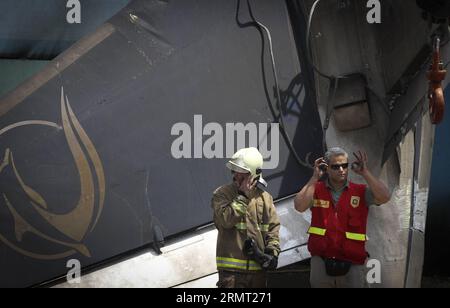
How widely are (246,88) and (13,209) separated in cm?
242

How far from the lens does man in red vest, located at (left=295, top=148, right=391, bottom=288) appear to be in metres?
4.80

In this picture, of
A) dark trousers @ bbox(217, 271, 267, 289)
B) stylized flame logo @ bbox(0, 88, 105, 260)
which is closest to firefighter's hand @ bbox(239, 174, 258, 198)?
dark trousers @ bbox(217, 271, 267, 289)

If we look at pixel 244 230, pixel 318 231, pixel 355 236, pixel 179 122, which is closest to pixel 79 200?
pixel 179 122

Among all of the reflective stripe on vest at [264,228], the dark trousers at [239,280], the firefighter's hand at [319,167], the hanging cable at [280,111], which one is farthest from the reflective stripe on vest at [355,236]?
the hanging cable at [280,111]

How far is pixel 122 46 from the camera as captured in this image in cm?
593

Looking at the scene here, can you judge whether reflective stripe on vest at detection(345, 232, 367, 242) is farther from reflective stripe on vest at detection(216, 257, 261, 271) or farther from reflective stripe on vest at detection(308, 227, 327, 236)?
reflective stripe on vest at detection(216, 257, 261, 271)

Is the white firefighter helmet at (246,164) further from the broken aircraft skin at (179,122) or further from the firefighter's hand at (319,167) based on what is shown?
the broken aircraft skin at (179,122)

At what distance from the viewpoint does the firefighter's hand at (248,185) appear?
4.78 metres

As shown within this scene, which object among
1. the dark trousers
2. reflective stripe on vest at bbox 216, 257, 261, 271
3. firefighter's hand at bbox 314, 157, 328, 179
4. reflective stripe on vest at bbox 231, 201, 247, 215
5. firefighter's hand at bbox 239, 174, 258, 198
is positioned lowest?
the dark trousers

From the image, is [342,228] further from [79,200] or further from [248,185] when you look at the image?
[79,200]

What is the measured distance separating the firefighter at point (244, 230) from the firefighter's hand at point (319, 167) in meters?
0.43

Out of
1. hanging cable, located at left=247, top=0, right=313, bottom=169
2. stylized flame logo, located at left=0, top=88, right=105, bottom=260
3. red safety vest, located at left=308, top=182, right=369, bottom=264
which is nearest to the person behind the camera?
red safety vest, located at left=308, top=182, right=369, bottom=264

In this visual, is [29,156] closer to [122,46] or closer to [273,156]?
[122,46]

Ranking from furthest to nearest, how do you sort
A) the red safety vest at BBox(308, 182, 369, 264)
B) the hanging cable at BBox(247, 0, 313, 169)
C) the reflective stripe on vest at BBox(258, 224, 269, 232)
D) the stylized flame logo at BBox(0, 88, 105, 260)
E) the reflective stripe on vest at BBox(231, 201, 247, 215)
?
the hanging cable at BBox(247, 0, 313, 169), the stylized flame logo at BBox(0, 88, 105, 260), the reflective stripe on vest at BBox(258, 224, 269, 232), the red safety vest at BBox(308, 182, 369, 264), the reflective stripe on vest at BBox(231, 201, 247, 215)
